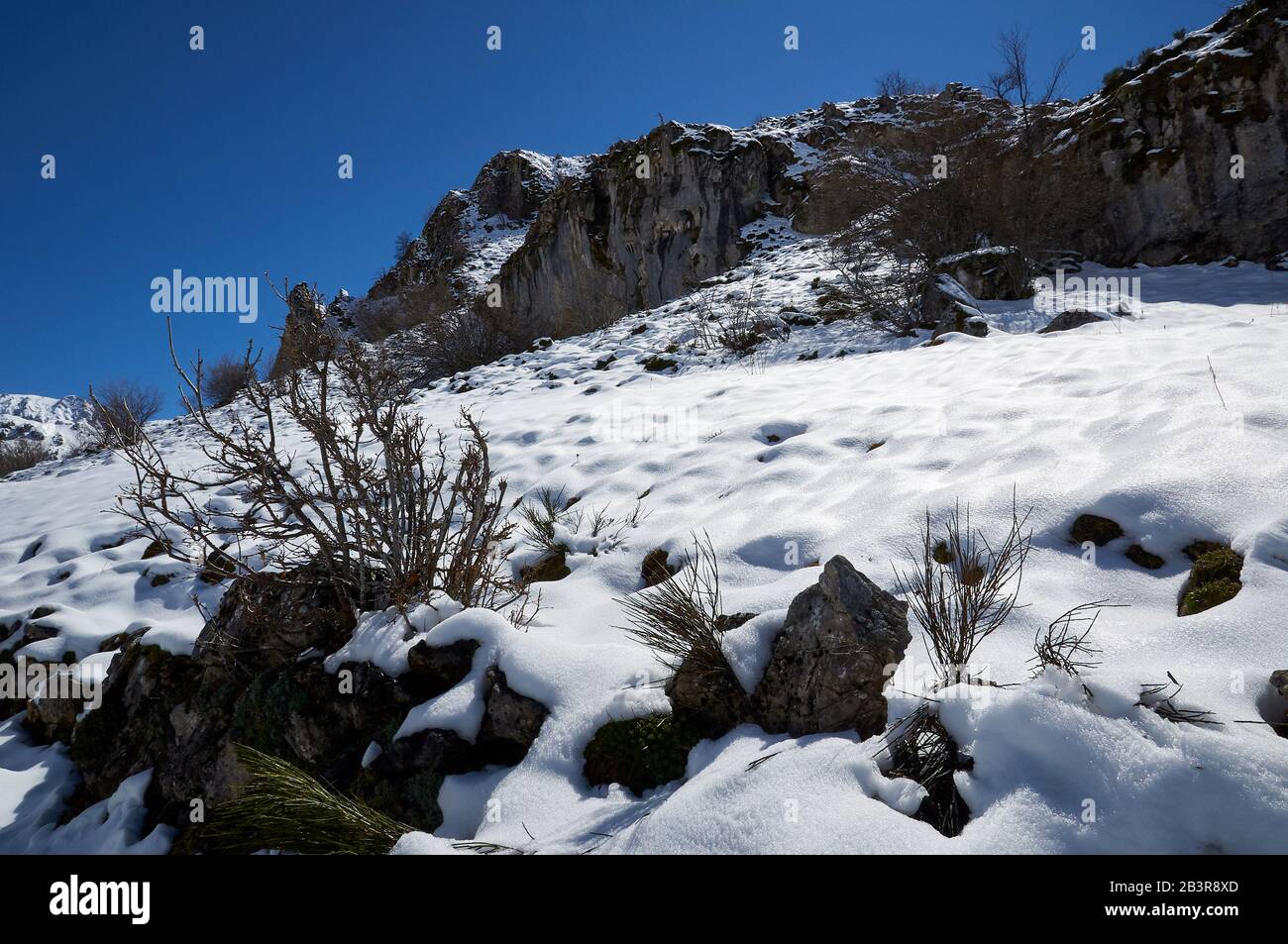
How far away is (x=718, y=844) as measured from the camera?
1.39 meters

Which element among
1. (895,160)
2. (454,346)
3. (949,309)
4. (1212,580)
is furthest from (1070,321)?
(454,346)

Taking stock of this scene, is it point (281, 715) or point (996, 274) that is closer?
point (281, 715)

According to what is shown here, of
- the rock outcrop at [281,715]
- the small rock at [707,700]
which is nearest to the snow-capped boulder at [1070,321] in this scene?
the small rock at [707,700]

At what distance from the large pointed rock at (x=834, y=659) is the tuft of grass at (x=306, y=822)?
1.17 metres

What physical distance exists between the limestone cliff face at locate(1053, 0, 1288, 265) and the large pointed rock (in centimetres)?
1112

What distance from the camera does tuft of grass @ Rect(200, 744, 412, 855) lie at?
172cm

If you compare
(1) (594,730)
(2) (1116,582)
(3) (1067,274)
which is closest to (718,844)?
(1) (594,730)

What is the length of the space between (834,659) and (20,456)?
2022 centimetres

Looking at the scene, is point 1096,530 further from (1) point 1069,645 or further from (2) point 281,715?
(2) point 281,715

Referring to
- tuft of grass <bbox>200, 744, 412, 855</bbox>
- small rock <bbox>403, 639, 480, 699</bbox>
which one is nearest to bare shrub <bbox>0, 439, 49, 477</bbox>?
small rock <bbox>403, 639, 480, 699</bbox>

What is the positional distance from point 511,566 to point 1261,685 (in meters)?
3.00

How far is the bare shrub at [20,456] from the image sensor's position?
1365cm

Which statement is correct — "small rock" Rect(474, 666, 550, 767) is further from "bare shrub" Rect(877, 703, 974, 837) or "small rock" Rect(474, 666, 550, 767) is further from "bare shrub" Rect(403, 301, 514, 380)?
"bare shrub" Rect(403, 301, 514, 380)

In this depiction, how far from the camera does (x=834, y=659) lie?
177 centimetres
